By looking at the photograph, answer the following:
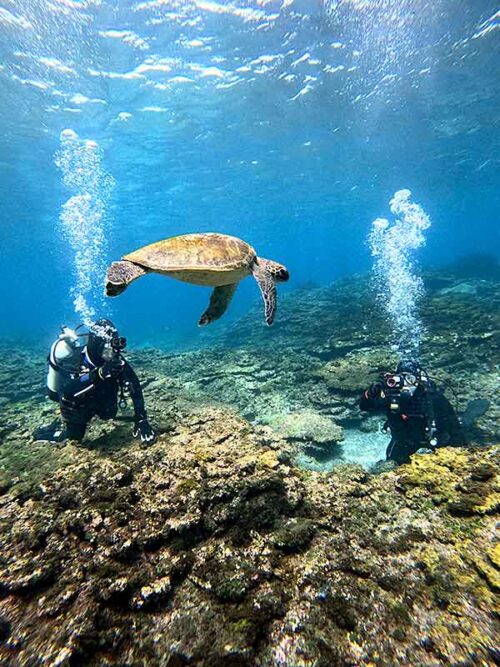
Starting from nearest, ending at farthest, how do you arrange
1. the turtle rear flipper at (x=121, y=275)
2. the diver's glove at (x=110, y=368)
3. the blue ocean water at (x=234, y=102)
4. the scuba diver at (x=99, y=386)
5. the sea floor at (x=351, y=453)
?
the turtle rear flipper at (x=121, y=275) → the scuba diver at (x=99, y=386) → the diver's glove at (x=110, y=368) → the sea floor at (x=351, y=453) → the blue ocean water at (x=234, y=102)

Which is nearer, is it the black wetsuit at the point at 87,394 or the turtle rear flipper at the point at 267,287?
the turtle rear flipper at the point at 267,287

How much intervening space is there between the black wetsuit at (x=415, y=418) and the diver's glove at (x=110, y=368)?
4.40 meters

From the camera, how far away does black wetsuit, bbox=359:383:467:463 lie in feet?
18.1

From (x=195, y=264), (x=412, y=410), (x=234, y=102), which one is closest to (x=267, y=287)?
(x=195, y=264)

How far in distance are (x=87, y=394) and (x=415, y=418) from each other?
222 inches

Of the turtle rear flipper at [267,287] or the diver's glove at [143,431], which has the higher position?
the turtle rear flipper at [267,287]

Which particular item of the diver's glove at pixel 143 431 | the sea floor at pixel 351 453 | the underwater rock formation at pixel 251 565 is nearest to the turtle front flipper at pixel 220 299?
the diver's glove at pixel 143 431

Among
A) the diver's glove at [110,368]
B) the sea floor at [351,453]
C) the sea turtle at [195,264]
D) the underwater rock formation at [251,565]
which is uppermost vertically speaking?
the sea turtle at [195,264]

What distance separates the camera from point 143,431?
15.6ft

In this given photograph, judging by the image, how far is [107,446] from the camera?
4684mm

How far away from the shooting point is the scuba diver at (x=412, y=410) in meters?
5.50

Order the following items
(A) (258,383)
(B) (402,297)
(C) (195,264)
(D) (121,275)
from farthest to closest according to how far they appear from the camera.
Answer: (B) (402,297), (A) (258,383), (C) (195,264), (D) (121,275)

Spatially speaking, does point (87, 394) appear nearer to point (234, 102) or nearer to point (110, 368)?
point (110, 368)

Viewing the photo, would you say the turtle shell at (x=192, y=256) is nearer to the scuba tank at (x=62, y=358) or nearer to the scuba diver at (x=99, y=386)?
the scuba diver at (x=99, y=386)
